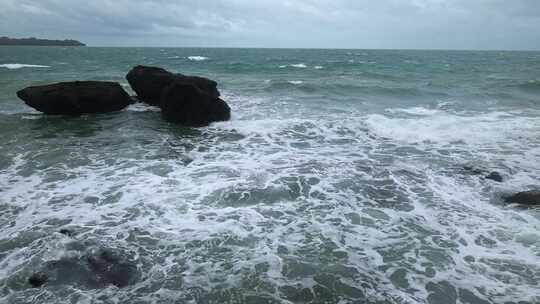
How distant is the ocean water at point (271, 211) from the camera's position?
557cm

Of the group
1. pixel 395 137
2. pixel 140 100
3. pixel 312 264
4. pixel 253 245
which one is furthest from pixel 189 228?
pixel 140 100

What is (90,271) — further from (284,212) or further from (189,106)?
(189,106)

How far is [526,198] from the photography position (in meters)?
8.39

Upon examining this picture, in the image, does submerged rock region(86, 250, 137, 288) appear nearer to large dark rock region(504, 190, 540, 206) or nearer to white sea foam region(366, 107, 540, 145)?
large dark rock region(504, 190, 540, 206)

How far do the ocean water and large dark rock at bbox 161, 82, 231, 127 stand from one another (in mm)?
619

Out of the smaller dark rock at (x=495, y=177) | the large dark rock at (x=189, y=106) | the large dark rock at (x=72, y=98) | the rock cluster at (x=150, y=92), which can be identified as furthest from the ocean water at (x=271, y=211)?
the large dark rock at (x=72, y=98)

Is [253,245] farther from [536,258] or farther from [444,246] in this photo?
[536,258]

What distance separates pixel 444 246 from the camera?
6703 millimetres

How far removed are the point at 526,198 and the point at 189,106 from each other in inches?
466

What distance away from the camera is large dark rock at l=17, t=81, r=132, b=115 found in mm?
16344

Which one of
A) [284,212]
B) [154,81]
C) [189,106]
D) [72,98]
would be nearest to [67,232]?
[284,212]

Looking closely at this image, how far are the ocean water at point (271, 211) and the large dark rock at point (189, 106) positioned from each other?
0.62 m

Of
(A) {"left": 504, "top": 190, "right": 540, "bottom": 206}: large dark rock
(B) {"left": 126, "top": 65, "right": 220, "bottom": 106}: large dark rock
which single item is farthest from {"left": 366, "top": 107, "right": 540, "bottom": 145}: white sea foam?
(B) {"left": 126, "top": 65, "right": 220, "bottom": 106}: large dark rock

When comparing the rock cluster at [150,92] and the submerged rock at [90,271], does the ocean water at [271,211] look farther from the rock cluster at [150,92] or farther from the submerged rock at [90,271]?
the rock cluster at [150,92]
